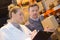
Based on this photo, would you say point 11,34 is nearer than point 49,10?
Yes

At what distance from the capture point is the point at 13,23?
46.6 inches

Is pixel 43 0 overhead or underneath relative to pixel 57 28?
overhead

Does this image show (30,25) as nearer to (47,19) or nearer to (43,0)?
(47,19)

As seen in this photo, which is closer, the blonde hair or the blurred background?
the blonde hair

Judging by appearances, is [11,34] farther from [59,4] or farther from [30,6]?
[59,4]

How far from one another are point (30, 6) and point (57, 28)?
28cm

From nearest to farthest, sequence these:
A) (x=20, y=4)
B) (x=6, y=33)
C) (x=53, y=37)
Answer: (x=6, y=33) < (x=53, y=37) < (x=20, y=4)

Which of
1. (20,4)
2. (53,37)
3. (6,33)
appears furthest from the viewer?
(20,4)

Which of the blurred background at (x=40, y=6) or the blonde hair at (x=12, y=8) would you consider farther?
the blurred background at (x=40, y=6)

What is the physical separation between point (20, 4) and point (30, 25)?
0.70 ft

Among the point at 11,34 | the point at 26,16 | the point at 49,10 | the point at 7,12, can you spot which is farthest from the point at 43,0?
the point at 11,34

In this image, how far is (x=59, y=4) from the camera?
1.40m

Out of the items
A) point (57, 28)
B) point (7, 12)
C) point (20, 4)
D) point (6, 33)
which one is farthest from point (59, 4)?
point (6, 33)

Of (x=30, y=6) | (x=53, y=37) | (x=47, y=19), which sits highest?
(x=30, y=6)
